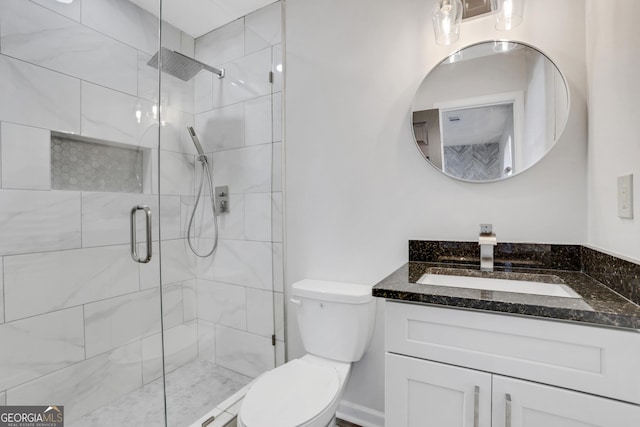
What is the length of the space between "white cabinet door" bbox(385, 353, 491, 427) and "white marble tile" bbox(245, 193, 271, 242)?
116cm

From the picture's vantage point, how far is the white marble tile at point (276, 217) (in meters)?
1.92

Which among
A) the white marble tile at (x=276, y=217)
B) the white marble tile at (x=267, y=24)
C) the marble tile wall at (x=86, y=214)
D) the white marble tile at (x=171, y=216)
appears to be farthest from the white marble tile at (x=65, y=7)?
the white marble tile at (x=276, y=217)

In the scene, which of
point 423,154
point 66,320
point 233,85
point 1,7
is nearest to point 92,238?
point 66,320

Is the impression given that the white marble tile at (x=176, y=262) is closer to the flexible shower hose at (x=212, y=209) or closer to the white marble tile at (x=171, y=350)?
the flexible shower hose at (x=212, y=209)

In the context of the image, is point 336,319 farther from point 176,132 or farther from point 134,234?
point 176,132

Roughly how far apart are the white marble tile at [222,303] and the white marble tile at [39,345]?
2.18 ft

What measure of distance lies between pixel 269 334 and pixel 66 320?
1.07m

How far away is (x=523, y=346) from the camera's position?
0.87 metres

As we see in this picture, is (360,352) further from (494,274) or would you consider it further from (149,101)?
→ (149,101)

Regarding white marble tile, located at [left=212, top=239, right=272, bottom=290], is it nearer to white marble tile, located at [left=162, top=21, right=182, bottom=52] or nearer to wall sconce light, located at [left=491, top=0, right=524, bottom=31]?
white marble tile, located at [left=162, top=21, right=182, bottom=52]

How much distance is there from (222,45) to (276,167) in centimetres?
93

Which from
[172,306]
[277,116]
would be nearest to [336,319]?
[172,306]

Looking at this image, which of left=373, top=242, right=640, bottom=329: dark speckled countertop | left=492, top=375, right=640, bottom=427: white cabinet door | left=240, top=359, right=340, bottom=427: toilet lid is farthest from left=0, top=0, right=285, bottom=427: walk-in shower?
left=492, top=375, right=640, bottom=427: white cabinet door

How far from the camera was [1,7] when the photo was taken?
1354 millimetres
